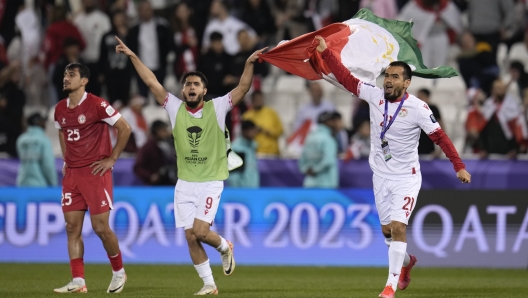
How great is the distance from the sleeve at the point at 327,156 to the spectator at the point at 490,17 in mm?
4756

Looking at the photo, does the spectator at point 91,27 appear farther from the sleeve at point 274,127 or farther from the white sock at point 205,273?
the white sock at point 205,273

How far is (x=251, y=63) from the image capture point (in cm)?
1222

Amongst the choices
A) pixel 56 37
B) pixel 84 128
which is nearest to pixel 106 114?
pixel 84 128

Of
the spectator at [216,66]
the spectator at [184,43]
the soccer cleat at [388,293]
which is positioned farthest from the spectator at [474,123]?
the soccer cleat at [388,293]

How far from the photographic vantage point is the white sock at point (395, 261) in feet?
36.8

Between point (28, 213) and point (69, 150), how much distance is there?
534 centimetres

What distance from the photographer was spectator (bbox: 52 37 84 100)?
20.9 metres

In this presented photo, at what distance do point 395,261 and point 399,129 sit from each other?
4.74 feet

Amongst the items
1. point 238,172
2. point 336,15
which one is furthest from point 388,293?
point 336,15

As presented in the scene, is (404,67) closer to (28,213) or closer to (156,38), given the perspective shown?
(28,213)

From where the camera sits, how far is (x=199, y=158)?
12.1 meters

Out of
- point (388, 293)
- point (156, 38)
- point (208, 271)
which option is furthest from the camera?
point (156, 38)

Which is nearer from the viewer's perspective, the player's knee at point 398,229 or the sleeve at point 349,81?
the player's knee at point 398,229

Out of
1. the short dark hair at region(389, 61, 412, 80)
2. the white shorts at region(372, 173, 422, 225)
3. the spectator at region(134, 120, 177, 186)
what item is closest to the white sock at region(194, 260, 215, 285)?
the white shorts at region(372, 173, 422, 225)
